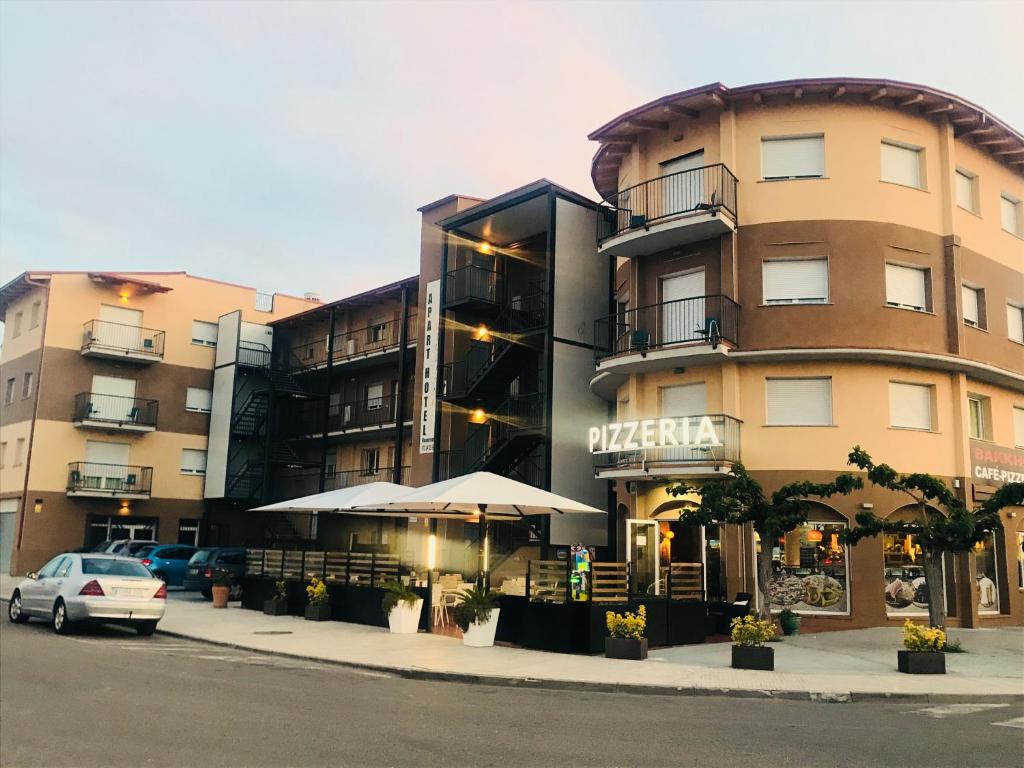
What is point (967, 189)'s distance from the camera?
76.0ft

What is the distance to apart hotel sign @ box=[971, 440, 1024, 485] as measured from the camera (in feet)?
70.0

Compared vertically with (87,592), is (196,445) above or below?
above

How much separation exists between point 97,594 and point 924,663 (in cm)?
1388

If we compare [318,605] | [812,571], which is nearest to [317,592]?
[318,605]

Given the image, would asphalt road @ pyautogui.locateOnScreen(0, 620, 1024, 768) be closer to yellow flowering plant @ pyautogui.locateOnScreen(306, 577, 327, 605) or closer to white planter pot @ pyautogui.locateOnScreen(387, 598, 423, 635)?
white planter pot @ pyautogui.locateOnScreen(387, 598, 423, 635)

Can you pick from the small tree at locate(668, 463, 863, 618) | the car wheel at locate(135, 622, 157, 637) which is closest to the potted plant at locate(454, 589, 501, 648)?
the small tree at locate(668, 463, 863, 618)

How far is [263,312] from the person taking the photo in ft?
143

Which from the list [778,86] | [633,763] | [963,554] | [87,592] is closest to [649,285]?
[778,86]

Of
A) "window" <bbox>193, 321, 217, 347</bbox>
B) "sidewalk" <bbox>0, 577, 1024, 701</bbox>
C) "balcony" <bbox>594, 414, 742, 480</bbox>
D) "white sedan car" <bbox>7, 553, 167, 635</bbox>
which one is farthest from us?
"window" <bbox>193, 321, 217, 347</bbox>

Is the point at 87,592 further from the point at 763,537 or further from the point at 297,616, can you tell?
the point at 763,537

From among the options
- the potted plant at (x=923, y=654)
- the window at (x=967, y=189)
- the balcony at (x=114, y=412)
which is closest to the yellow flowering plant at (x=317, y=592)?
the potted plant at (x=923, y=654)

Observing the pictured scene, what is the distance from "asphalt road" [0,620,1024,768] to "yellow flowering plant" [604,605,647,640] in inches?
112

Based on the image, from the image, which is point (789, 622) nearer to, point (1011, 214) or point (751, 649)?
point (751, 649)

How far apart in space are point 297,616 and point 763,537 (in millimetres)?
10940
